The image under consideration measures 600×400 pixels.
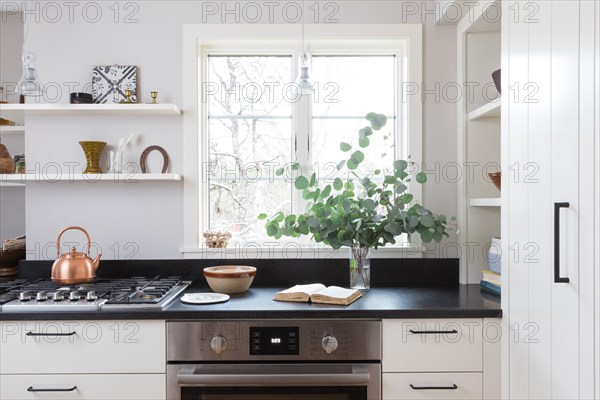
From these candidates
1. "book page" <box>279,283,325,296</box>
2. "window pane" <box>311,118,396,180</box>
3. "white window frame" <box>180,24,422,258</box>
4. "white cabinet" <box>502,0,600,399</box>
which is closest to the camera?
"white cabinet" <box>502,0,600,399</box>

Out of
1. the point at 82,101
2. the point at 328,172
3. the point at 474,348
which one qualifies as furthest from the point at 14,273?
the point at 474,348

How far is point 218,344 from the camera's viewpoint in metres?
1.71

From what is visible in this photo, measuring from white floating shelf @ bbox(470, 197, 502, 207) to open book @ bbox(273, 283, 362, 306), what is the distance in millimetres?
676

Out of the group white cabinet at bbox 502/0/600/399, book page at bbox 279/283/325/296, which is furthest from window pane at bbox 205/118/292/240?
white cabinet at bbox 502/0/600/399

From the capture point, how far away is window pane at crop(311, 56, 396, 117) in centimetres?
246

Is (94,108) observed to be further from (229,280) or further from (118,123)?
(229,280)

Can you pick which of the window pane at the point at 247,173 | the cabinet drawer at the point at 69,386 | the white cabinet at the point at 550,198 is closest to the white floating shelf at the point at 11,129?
the window pane at the point at 247,173

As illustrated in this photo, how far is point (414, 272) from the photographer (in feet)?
7.68

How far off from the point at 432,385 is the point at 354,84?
1.52 m

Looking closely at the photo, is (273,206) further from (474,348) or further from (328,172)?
Answer: (474,348)

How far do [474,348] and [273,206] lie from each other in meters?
1.19

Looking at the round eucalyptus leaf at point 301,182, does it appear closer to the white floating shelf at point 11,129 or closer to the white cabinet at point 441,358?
the white cabinet at point 441,358

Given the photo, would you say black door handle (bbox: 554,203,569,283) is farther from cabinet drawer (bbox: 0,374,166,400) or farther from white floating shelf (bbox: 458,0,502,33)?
cabinet drawer (bbox: 0,374,166,400)

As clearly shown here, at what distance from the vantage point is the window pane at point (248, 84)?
2465 millimetres
